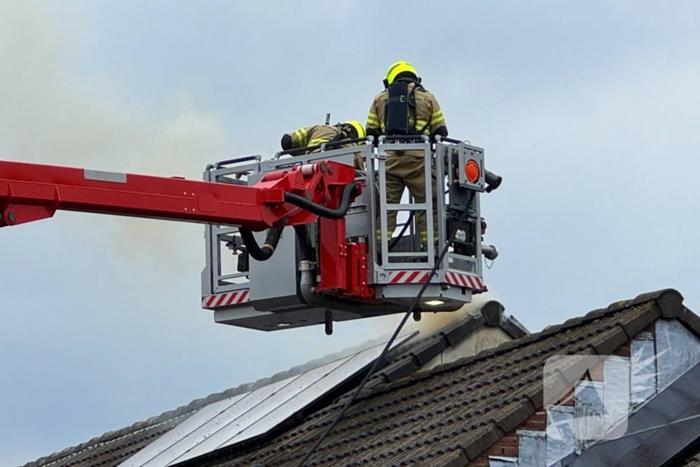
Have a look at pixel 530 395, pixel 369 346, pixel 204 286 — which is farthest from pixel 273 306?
pixel 530 395

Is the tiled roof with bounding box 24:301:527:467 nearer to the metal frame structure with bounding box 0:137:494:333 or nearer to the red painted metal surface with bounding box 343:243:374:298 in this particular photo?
the metal frame structure with bounding box 0:137:494:333

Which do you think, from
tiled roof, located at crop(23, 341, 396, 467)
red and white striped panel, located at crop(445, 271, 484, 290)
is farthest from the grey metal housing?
tiled roof, located at crop(23, 341, 396, 467)

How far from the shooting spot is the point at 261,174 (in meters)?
14.4

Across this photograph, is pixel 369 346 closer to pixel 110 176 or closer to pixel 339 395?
pixel 339 395

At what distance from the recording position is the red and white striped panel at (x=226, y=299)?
14.3 metres

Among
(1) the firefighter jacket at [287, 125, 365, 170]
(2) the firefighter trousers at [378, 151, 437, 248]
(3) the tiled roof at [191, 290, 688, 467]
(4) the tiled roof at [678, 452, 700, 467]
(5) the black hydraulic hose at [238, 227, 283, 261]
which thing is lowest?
(4) the tiled roof at [678, 452, 700, 467]

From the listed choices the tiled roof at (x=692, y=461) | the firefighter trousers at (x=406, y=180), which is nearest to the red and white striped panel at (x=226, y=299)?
the firefighter trousers at (x=406, y=180)

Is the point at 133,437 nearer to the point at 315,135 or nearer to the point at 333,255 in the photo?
the point at 315,135

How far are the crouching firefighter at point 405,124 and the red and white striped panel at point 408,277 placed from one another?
293 mm

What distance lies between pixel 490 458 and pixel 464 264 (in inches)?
145

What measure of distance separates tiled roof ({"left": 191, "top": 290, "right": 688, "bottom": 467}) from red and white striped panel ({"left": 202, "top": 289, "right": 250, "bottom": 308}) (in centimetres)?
142

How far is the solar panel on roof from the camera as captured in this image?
1477cm

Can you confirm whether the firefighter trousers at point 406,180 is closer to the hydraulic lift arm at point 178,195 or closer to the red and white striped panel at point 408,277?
the red and white striped panel at point 408,277

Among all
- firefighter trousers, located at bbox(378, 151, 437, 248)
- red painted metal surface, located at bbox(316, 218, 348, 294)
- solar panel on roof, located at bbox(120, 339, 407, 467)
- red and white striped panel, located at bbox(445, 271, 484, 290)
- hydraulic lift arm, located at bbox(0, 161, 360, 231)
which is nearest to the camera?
hydraulic lift arm, located at bbox(0, 161, 360, 231)
